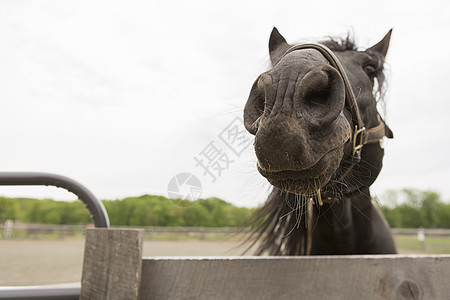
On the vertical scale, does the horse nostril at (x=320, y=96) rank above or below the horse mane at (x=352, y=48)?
below

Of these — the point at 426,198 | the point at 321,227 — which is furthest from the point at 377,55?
the point at 426,198

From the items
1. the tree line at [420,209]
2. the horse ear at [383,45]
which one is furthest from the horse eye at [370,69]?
the tree line at [420,209]

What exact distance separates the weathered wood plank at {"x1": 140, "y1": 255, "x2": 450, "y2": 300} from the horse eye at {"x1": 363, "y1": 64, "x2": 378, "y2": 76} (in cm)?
103

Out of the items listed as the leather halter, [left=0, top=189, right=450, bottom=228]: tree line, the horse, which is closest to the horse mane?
the horse

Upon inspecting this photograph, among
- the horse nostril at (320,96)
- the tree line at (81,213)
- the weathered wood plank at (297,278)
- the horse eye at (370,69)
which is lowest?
the tree line at (81,213)

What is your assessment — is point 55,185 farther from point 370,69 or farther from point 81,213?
point 81,213

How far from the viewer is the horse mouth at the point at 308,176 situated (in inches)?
38.8

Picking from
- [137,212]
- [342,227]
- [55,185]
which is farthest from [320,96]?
[137,212]

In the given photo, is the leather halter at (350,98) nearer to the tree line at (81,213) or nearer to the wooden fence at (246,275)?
the wooden fence at (246,275)

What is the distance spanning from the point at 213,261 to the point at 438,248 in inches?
622

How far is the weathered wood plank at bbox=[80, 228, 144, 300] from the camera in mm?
922

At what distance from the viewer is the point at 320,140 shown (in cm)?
95

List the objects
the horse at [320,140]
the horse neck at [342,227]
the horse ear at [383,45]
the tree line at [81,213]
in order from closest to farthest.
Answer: the horse at [320,140] → the horse neck at [342,227] → the horse ear at [383,45] → the tree line at [81,213]

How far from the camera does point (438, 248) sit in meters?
13.3
